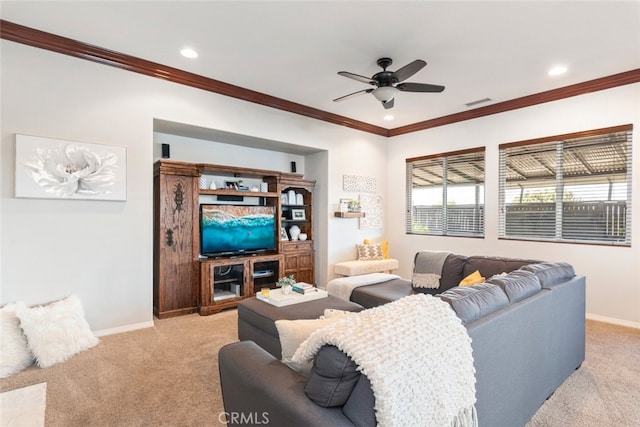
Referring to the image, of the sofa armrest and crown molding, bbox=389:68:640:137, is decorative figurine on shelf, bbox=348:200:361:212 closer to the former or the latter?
crown molding, bbox=389:68:640:137

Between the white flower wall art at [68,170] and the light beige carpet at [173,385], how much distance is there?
1490 mm

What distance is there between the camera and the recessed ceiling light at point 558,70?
141 inches

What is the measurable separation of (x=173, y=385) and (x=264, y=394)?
59.8 inches

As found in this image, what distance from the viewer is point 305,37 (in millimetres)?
3016

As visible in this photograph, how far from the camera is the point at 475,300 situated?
1586 millimetres

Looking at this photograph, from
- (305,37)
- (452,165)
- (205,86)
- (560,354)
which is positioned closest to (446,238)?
(452,165)

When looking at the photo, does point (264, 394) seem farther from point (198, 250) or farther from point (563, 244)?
point (563, 244)

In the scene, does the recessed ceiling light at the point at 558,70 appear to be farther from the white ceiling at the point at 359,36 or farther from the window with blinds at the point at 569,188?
the window with blinds at the point at 569,188

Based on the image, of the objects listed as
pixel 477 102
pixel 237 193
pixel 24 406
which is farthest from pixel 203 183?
pixel 477 102

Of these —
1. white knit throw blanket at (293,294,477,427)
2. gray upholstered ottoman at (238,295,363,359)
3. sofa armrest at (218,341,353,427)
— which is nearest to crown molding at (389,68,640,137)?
gray upholstered ottoman at (238,295,363,359)

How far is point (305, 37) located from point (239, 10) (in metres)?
0.65

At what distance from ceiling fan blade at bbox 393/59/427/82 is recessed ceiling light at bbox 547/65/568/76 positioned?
1.81 m

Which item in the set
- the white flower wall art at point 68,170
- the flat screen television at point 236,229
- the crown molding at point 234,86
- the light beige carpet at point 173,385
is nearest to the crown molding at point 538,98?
the crown molding at point 234,86

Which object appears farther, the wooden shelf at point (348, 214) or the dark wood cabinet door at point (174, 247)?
the wooden shelf at point (348, 214)
